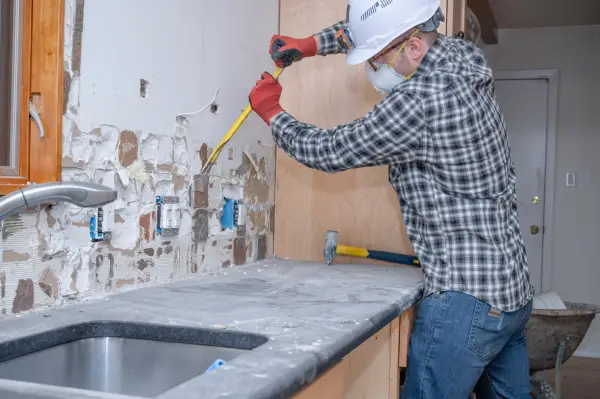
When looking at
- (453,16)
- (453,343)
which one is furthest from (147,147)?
(453,16)

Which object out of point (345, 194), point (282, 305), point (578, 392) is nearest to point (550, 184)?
point (578, 392)

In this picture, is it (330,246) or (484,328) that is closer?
(484,328)

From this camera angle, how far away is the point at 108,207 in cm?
165

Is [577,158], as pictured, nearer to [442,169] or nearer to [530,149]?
[530,149]

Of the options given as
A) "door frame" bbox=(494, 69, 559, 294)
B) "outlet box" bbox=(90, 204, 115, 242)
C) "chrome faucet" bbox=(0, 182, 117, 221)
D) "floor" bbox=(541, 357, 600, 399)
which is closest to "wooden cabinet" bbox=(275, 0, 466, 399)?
"outlet box" bbox=(90, 204, 115, 242)

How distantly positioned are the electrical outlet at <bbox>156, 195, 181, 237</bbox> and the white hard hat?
26.0 inches

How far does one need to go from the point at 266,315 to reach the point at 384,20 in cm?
86

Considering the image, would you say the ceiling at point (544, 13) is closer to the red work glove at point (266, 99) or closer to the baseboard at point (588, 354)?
the baseboard at point (588, 354)

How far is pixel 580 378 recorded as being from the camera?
14.4 ft

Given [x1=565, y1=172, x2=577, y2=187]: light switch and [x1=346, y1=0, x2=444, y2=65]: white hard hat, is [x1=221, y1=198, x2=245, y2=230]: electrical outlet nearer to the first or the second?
[x1=346, y1=0, x2=444, y2=65]: white hard hat

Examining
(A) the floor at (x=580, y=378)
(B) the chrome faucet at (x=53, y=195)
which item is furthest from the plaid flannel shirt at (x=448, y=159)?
(A) the floor at (x=580, y=378)

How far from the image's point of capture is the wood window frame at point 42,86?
57.1 inches

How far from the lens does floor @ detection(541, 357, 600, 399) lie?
13.2 feet

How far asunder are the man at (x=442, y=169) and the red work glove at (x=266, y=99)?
9 cm
